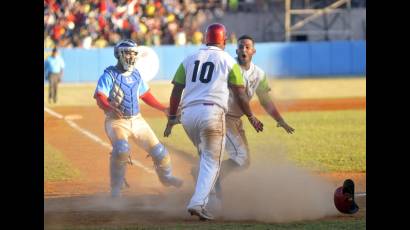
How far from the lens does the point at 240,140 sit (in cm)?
1134

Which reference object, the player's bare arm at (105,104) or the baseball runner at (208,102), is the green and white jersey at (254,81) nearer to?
the baseball runner at (208,102)

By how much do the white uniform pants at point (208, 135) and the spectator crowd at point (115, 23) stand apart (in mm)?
30350

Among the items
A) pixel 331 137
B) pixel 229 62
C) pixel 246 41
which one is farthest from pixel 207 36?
pixel 331 137

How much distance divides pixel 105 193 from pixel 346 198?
4.52 metres

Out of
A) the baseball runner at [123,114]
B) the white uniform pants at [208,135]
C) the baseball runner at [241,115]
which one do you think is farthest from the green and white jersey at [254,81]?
the white uniform pants at [208,135]

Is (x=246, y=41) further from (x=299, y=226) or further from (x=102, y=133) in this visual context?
(x=102, y=133)

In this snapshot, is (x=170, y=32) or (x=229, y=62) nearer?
(x=229, y=62)

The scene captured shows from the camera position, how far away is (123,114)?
12.3 m

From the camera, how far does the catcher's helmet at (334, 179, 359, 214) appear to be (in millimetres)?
9648

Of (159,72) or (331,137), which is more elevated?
(159,72)

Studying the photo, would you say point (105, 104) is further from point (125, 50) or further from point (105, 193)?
point (105, 193)

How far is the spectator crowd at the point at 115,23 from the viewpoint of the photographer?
40.4 metres
